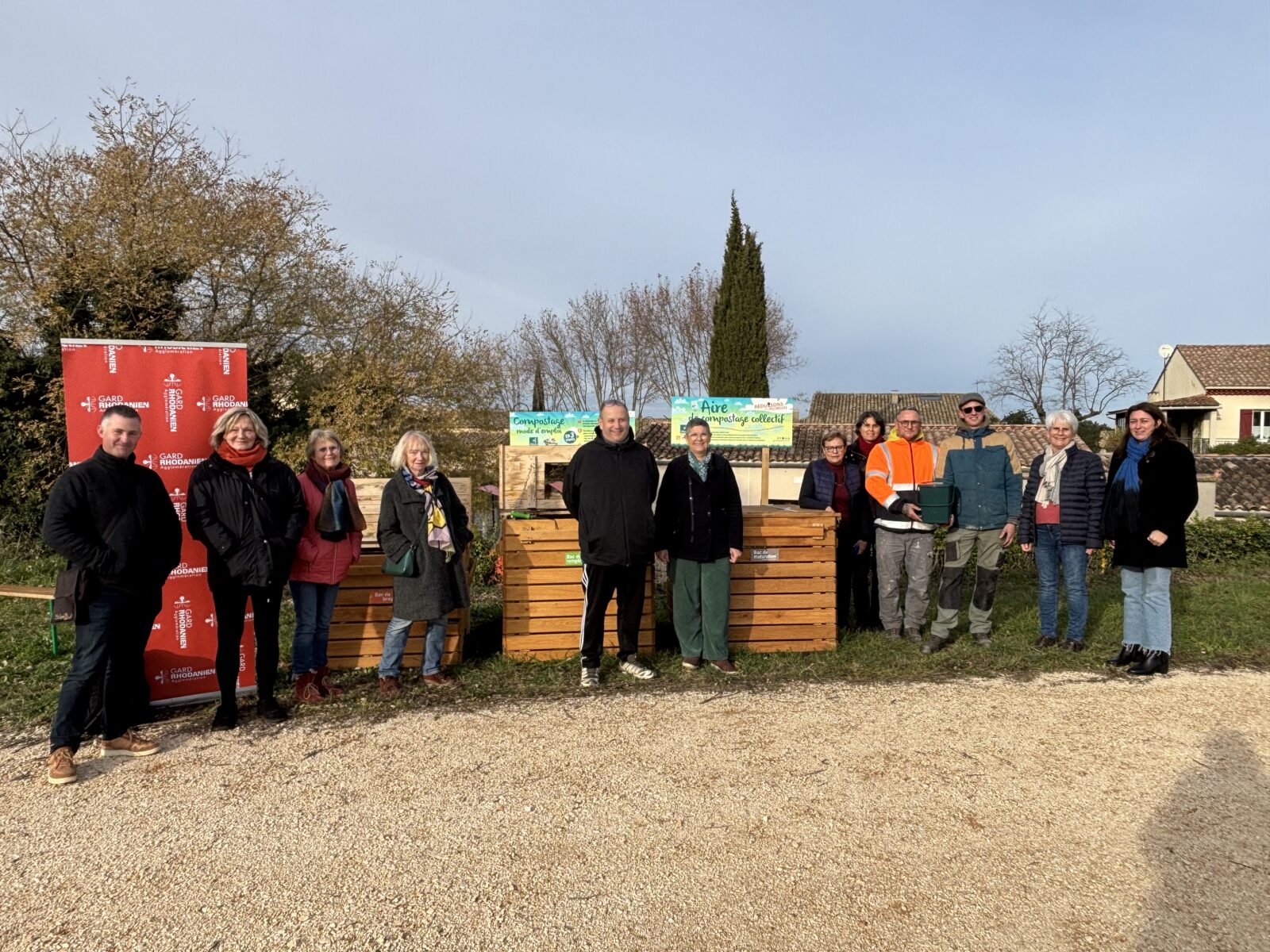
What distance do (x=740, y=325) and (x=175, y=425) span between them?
29.8 metres

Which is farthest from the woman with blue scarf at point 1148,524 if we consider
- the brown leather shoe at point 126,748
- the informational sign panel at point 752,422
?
the brown leather shoe at point 126,748

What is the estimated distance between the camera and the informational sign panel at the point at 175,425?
465 centimetres

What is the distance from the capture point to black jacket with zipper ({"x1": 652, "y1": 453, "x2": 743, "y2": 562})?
561 centimetres

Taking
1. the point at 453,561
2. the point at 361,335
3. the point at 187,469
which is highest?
the point at 361,335

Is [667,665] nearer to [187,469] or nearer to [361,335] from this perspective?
[187,469]

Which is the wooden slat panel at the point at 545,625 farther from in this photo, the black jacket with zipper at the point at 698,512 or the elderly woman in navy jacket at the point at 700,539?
the black jacket with zipper at the point at 698,512

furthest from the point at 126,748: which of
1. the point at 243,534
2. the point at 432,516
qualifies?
the point at 432,516

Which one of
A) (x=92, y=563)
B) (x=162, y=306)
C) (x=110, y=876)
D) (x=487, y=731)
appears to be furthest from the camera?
(x=162, y=306)

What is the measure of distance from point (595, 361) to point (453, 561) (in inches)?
1444

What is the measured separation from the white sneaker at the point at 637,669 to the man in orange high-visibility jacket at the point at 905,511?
222 cm

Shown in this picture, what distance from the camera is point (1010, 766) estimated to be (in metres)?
4.01

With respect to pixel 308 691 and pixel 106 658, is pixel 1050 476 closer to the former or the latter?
pixel 308 691

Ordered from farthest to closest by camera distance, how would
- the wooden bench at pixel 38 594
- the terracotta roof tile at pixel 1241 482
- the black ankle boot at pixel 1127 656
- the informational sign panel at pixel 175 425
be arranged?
the terracotta roof tile at pixel 1241 482
the wooden bench at pixel 38 594
the black ankle boot at pixel 1127 656
the informational sign panel at pixel 175 425

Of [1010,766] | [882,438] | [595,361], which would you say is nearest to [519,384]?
[595,361]
